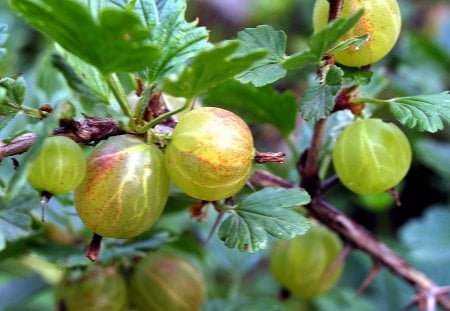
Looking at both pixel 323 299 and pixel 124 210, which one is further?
pixel 323 299

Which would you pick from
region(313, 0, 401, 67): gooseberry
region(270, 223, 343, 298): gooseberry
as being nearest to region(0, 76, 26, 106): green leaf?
region(313, 0, 401, 67): gooseberry

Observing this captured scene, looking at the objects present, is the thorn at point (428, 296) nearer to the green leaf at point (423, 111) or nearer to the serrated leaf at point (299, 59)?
the green leaf at point (423, 111)

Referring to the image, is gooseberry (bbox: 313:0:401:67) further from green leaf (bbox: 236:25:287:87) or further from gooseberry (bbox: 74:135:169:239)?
gooseberry (bbox: 74:135:169:239)

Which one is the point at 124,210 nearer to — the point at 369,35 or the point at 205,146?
the point at 205,146

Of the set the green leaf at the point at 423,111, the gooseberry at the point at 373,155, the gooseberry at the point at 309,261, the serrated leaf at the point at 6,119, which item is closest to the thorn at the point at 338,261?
the gooseberry at the point at 309,261

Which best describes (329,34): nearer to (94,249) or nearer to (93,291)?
(94,249)

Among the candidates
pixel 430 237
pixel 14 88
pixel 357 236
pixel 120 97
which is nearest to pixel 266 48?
pixel 120 97

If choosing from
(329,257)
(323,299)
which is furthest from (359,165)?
(323,299)
